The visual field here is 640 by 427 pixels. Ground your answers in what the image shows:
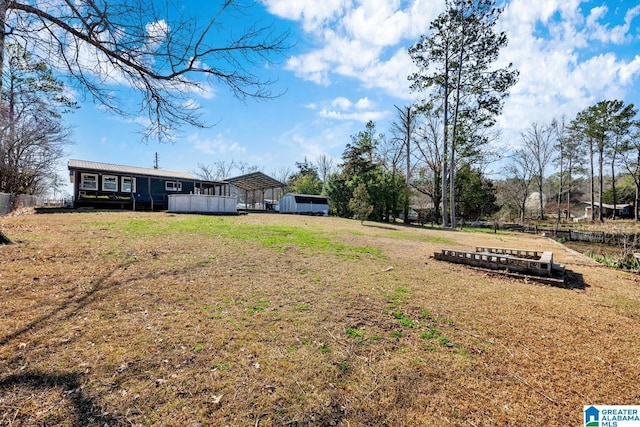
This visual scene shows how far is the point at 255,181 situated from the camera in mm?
25188

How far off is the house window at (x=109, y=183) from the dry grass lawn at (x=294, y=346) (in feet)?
56.6

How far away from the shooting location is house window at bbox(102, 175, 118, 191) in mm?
19703

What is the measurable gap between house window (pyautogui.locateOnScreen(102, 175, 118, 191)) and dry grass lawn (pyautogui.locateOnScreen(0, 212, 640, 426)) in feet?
56.6

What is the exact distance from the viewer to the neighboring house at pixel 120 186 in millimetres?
18625

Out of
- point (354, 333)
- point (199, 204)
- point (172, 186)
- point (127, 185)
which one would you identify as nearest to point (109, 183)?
point (127, 185)

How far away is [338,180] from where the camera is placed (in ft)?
101

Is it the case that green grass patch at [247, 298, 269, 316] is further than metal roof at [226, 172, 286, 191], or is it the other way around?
metal roof at [226, 172, 286, 191]

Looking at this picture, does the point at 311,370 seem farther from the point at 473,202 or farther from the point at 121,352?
the point at 473,202

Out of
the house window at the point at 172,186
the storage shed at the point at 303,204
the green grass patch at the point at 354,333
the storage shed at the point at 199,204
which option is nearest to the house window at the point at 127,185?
the house window at the point at 172,186

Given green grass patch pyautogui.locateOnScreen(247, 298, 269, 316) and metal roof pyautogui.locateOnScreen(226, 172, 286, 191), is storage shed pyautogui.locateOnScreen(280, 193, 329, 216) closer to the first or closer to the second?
metal roof pyautogui.locateOnScreen(226, 172, 286, 191)

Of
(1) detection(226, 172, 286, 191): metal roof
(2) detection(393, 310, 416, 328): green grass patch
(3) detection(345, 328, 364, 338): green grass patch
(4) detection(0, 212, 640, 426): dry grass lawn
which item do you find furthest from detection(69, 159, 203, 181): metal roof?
(2) detection(393, 310, 416, 328): green grass patch

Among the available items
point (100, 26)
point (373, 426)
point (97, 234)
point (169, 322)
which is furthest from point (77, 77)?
point (373, 426)

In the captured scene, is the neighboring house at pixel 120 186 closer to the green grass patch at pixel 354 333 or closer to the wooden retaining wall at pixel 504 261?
the wooden retaining wall at pixel 504 261

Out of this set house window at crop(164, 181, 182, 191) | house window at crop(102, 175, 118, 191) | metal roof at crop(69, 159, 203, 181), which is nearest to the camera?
metal roof at crop(69, 159, 203, 181)
